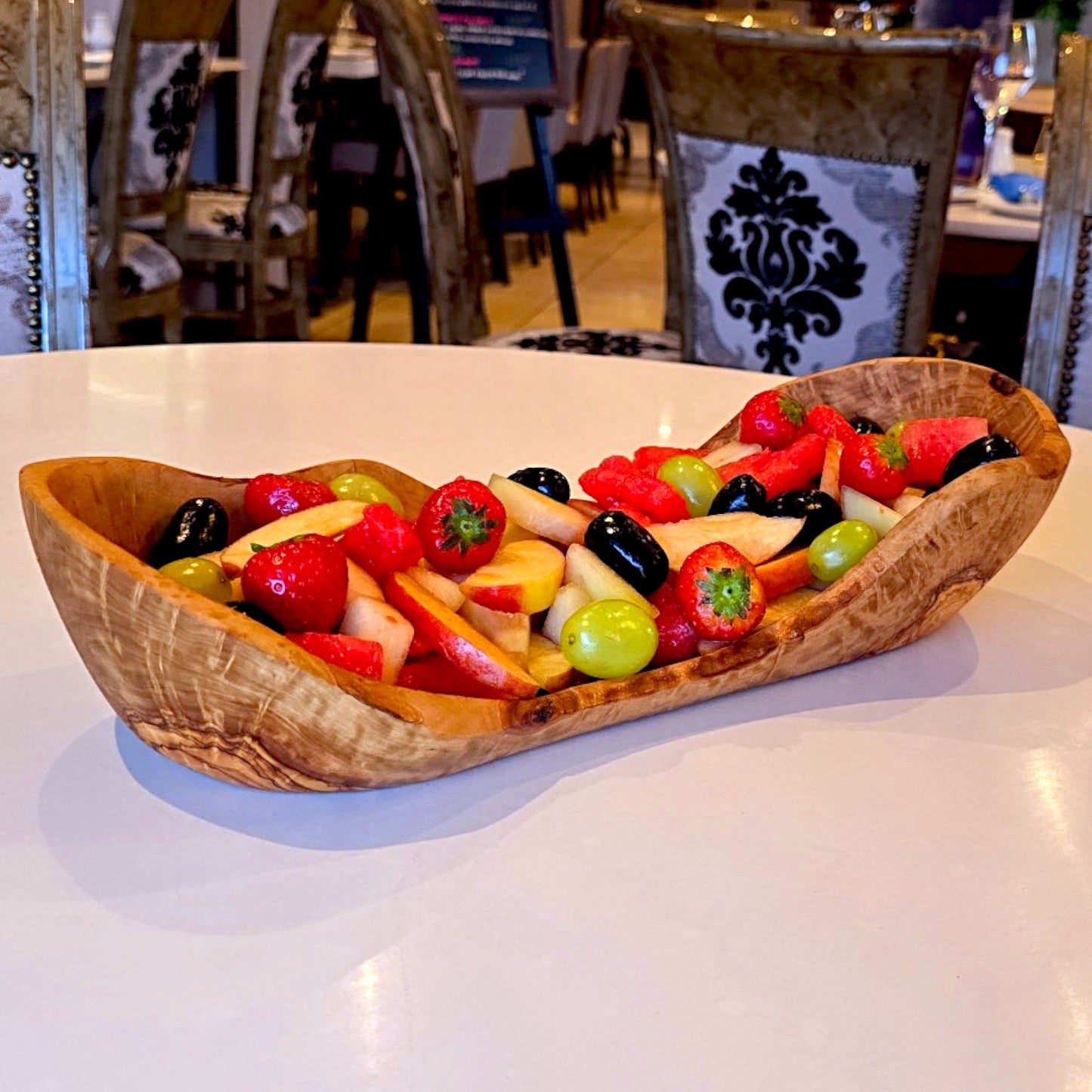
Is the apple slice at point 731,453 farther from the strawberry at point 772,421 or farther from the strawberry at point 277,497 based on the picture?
the strawberry at point 277,497

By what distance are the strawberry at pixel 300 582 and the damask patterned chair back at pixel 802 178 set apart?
1.34 meters

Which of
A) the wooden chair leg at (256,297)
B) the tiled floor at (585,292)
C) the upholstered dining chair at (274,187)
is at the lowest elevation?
the tiled floor at (585,292)

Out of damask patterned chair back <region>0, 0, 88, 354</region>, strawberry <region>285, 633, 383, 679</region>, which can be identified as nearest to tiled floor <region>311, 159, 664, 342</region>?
damask patterned chair back <region>0, 0, 88, 354</region>

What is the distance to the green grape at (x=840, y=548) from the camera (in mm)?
757

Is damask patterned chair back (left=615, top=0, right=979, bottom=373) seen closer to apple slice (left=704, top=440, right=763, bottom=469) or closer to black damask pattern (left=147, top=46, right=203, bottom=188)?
apple slice (left=704, top=440, right=763, bottom=469)

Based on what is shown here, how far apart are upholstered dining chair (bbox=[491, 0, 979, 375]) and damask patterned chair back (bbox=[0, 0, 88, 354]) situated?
2.77 ft

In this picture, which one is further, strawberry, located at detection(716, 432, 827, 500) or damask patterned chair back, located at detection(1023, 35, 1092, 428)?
damask patterned chair back, located at detection(1023, 35, 1092, 428)

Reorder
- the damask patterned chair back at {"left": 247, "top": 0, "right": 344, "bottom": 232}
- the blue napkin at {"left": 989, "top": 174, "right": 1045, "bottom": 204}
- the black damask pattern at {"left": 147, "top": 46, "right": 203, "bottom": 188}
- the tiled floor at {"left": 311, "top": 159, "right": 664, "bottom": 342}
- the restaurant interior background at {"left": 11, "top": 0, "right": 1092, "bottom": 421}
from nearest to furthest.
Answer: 1. the blue napkin at {"left": 989, "top": 174, "right": 1045, "bottom": 204}
2. the restaurant interior background at {"left": 11, "top": 0, "right": 1092, "bottom": 421}
3. the black damask pattern at {"left": 147, "top": 46, "right": 203, "bottom": 188}
4. the damask patterned chair back at {"left": 247, "top": 0, "right": 344, "bottom": 232}
5. the tiled floor at {"left": 311, "top": 159, "right": 664, "bottom": 342}

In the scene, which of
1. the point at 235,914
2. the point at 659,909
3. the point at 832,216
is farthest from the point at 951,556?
the point at 832,216

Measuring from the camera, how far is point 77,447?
1019 millimetres

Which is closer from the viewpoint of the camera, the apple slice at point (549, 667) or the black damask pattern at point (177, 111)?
the apple slice at point (549, 667)

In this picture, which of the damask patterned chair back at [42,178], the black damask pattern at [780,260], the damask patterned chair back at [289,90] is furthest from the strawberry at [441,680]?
the damask patterned chair back at [289,90]

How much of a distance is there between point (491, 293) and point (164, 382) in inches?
179

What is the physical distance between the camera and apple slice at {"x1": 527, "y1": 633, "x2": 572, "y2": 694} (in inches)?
26.6
